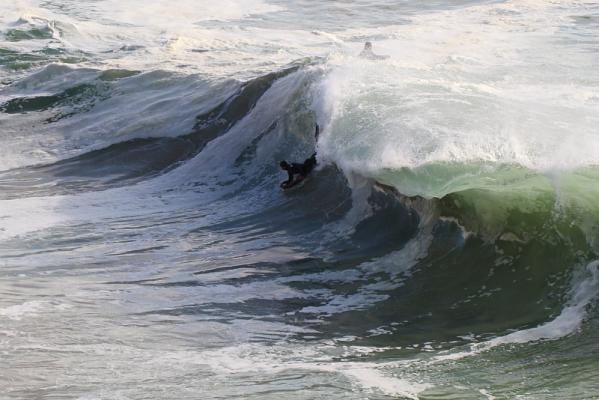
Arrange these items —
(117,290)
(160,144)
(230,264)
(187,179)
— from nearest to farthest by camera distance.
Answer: (117,290)
(230,264)
(187,179)
(160,144)

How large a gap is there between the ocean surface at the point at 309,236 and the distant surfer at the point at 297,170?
0.12 meters

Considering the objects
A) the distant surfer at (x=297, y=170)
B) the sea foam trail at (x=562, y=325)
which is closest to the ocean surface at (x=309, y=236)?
the sea foam trail at (x=562, y=325)

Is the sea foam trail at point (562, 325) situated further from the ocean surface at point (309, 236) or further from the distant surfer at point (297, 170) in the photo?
the distant surfer at point (297, 170)

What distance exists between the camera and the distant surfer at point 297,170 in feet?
34.8

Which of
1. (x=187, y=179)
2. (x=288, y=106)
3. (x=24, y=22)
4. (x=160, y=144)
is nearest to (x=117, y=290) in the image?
(x=187, y=179)

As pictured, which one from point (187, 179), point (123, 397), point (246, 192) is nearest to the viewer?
point (123, 397)

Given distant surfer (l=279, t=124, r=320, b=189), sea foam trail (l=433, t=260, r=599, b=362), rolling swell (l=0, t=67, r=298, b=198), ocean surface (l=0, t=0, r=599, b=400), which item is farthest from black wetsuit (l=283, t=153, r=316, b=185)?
sea foam trail (l=433, t=260, r=599, b=362)

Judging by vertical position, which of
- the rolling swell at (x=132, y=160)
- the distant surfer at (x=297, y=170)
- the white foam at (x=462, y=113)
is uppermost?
the white foam at (x=462, y=113)

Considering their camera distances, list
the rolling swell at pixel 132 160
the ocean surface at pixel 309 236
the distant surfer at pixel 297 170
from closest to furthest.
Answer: the ocean surface at pixel 309 236 < the distant surfer at pixel 297 170 < the rolling swell at pixel 132 160

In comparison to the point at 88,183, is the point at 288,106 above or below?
above

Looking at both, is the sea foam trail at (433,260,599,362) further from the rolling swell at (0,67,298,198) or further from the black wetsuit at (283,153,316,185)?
the rolling swell at (0,67,298,198)

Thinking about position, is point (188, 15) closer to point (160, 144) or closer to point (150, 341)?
point (160, 144)

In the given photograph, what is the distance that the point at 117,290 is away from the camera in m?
7.52

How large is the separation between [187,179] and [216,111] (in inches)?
95.6
